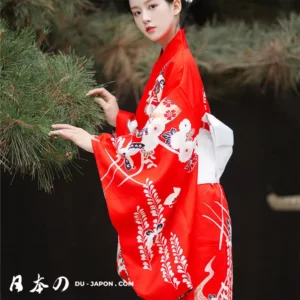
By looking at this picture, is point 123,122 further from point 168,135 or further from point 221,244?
point 221,244

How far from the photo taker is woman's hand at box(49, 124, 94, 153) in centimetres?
141

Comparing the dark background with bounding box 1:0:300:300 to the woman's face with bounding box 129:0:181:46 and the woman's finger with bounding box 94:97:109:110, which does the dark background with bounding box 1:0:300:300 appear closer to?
the woman's finger with bounding box 94:97:109:110

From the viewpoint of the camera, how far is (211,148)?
1555 mm

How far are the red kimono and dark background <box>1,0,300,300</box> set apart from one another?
2.16 feet

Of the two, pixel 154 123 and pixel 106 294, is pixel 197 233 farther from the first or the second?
pixel 106 294

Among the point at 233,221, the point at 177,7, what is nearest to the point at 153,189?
the point at 177,7

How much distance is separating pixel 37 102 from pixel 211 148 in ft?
1.40

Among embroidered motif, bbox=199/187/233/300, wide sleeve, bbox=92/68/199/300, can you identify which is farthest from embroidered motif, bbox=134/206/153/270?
embroidered motif, bbox=199/187/233/300

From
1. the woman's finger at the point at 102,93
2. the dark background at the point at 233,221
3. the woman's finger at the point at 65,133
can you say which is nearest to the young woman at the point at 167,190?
the woman's finger at the point at 65,133

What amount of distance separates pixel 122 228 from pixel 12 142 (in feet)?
1.00

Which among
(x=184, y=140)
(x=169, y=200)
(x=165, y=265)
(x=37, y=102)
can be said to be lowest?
(x=165, y=265)

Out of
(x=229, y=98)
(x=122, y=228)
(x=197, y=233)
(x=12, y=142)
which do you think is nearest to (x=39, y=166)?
(x=12, y=142)

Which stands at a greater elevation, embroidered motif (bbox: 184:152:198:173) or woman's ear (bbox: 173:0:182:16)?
woman's ear (bbox: 173:0:182:16)

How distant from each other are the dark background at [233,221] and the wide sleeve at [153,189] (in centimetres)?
70
